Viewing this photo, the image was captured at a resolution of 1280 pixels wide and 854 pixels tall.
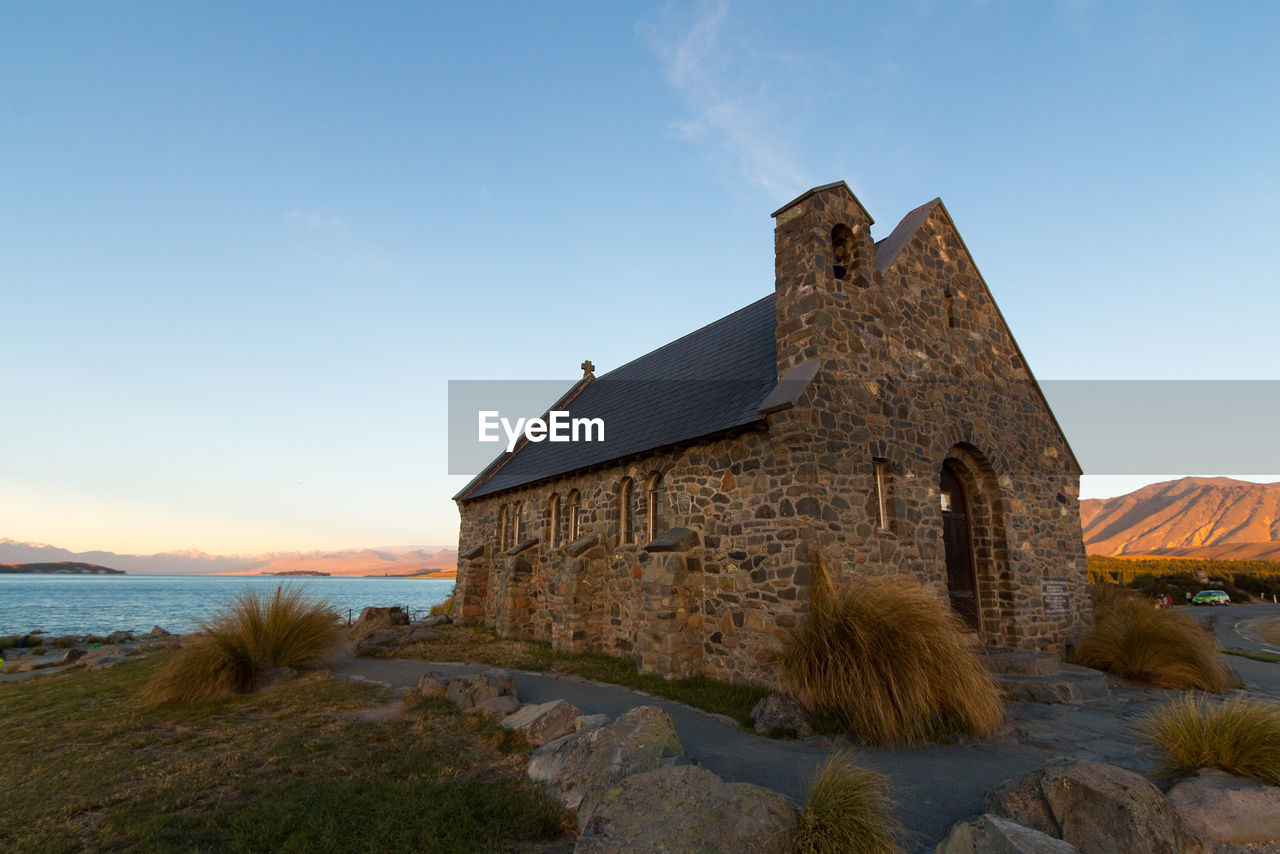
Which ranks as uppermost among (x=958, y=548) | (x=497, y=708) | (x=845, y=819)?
(x=958, y=548)

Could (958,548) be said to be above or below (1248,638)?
above

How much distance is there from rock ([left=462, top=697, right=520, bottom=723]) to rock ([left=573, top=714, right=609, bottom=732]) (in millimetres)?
1255

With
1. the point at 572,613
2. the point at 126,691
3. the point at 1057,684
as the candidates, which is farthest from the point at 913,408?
the point at 126,691

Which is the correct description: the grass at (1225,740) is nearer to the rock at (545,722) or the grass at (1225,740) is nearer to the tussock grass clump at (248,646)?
the rock at (545,722)

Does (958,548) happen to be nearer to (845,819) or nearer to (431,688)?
(845,819)

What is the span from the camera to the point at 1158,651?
412 inches

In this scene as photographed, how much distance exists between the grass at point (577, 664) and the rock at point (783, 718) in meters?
0.36

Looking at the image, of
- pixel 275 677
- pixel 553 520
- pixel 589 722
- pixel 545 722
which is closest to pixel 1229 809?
pixel 589 722

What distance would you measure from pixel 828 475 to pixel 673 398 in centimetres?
602

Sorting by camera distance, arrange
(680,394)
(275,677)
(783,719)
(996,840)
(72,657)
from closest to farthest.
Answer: (996,840) → (783,719) → (275,677) → (680,394) → (72,657)

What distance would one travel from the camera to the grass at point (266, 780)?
447cm

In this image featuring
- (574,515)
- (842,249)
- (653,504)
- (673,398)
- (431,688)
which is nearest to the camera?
(431,688)

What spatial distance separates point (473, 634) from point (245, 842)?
13.4 metres

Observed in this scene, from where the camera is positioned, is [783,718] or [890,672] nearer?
[890,672]
